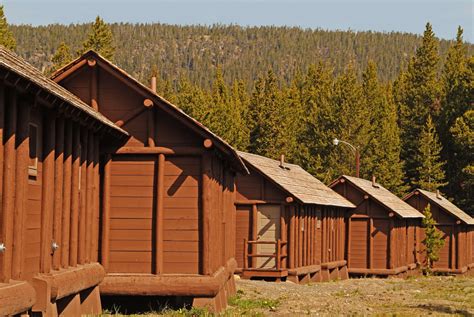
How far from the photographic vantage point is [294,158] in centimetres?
8788

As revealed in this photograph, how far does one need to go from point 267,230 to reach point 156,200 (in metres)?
14.3

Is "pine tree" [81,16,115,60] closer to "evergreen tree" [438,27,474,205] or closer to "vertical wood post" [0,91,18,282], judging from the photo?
"evergreen tree" [438,27,474,205]

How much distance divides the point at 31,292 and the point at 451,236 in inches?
1660

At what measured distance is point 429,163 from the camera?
82.4 metres

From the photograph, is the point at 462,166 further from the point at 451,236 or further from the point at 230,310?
the point at 230,310

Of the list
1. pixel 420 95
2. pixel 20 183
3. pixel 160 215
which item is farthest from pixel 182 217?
pixel 420 95

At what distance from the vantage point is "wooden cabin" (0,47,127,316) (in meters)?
13.1

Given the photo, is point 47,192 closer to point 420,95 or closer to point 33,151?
point 33,151

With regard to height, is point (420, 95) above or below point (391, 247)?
above

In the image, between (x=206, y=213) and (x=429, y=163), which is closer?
(x=206, y=213)

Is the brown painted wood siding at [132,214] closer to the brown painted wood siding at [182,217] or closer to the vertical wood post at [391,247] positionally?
the brown painted wood siding at [182,217]

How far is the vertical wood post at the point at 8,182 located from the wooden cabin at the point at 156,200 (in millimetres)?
6705

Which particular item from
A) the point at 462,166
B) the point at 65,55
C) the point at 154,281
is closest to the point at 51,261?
the point at 154,281

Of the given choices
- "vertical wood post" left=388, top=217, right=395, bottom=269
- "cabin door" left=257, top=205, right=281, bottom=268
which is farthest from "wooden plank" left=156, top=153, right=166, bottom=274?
"vertical wood post" left=388, top=217, right=395, bottom=269
